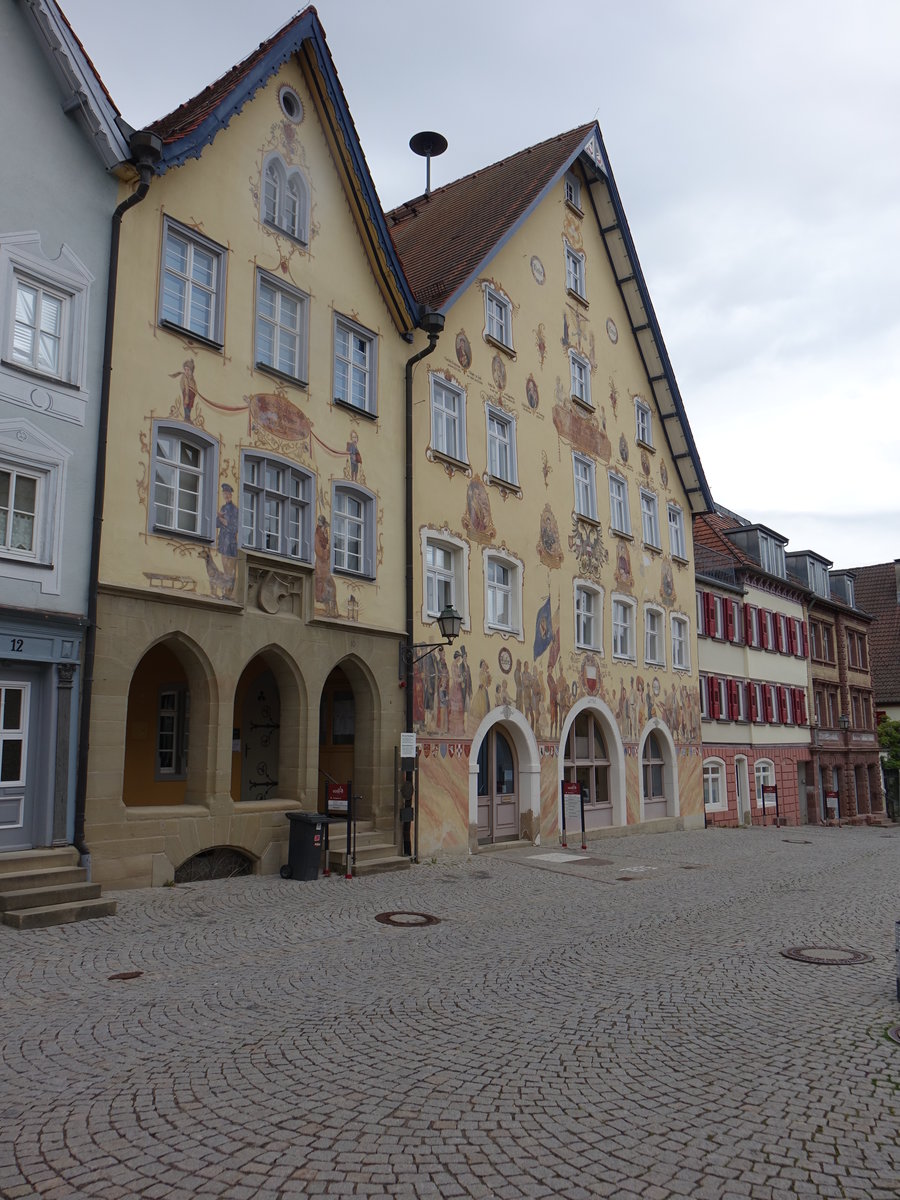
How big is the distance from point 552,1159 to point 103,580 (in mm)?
9570

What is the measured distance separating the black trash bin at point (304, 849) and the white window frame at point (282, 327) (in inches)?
271

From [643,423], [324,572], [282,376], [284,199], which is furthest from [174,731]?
[643,423]

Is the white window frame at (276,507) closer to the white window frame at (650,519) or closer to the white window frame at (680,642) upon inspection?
the white window frame at (650,519)

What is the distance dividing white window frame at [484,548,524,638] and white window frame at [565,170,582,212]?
10.6m

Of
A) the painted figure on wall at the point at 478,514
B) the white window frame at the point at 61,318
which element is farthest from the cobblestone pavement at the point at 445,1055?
the painted figure on wall at the point at 478,514

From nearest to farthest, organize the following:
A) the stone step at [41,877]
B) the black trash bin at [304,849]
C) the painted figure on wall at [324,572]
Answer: the stone step at [41,877] < the black trash bin at [304,849] < the painted figure on wall at [324,572]

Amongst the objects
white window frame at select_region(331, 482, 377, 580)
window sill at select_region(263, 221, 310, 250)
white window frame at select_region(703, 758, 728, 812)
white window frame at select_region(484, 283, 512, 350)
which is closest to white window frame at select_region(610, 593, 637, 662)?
white window frame at select_region(703, 758, 728, 812)

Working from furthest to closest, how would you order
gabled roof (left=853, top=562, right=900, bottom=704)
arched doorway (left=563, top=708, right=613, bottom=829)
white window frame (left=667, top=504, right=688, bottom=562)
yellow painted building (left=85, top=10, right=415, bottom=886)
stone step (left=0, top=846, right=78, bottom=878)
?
1. gabled roof (left=853, top=562, right=900, bottom=704)
2. white window frame (left=667, top=504, right=688, bottom=562)
3. arched doorway (left=563, top=708, right=613, bottom=829)
4. yellow painted building (left=85, top=10, right=415, bottom=886)
5. stone step (left=0, top=846, right=78, bottom=878)

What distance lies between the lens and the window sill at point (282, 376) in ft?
49.1

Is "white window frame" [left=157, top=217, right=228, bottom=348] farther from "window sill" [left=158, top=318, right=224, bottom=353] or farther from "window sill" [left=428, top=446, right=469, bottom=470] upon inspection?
"window sill" [left=428, top=446, right=469, bottom=470]

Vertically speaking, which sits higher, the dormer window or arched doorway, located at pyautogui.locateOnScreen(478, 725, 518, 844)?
the dormer window

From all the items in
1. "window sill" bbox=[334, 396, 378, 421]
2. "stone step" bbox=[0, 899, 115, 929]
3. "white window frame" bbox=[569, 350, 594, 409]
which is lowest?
"stone step" bbox=[0, 899, 115, 929]

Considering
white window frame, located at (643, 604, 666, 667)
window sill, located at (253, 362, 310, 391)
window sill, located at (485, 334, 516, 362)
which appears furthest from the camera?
white window frame, located at (643, 604, 666, 667)

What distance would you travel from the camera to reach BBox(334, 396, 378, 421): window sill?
16.4 m
